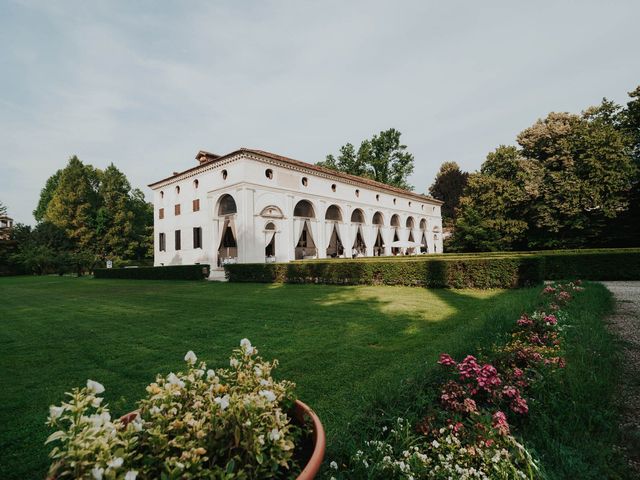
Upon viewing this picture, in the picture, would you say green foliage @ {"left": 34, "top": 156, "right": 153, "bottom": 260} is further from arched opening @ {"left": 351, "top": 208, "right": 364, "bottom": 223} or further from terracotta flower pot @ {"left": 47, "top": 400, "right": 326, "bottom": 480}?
terracotta flower pot @ {"left": 47, "top": 400, "right": 326, "bottom": 480}

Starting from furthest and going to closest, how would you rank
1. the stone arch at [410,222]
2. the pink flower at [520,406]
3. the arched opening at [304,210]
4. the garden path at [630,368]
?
the stone arch at [410,222], the arched opening at [304,210], the pink flower at [520,406], the garden path at [630,368]

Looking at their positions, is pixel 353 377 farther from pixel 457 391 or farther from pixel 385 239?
pixel 385 239

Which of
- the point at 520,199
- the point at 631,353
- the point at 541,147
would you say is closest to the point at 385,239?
the point at 520,199

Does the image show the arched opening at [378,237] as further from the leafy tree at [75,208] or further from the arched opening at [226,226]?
the leafy tree at [75,208]

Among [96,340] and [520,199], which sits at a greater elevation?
[520,199]

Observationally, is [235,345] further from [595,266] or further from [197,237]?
[197,237]

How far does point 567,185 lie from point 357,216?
17084mm

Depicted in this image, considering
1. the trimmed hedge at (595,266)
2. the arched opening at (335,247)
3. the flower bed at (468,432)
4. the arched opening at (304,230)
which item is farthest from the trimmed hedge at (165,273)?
the flower bed at (468,432)

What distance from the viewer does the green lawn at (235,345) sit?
10.2ft

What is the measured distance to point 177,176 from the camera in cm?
2711

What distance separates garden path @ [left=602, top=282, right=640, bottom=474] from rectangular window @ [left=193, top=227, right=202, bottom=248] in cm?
2424

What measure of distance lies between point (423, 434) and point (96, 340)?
238 inches

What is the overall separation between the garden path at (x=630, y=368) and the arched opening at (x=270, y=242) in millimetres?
18832

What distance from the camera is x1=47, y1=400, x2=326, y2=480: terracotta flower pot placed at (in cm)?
135
